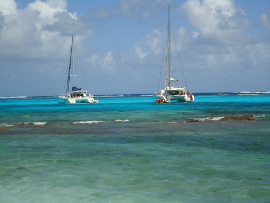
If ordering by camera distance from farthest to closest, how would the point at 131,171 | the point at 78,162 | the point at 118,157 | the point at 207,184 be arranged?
the point at 118,157, the point at 78,162, the point at 131,171, the point at 207,184

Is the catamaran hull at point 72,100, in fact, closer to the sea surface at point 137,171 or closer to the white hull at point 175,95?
the white hull at point 175,95

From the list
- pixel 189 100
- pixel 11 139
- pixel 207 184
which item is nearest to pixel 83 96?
pixel 189 100

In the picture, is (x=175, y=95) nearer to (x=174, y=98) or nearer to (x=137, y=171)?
(x=174, y=98)

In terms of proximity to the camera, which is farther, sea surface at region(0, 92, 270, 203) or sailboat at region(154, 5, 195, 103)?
sailboat at region(154, 5, 195, 103)

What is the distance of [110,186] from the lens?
1109 cm

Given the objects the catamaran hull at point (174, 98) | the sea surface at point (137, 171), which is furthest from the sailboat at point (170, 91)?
the sea surface at point (137, 171)

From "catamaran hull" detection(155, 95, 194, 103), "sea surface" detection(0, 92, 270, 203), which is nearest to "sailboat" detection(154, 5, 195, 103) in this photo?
"catamaran hull" detection(155, 95, 194, 103)

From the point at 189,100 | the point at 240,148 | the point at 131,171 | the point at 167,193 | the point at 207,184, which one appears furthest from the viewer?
the point at 189,100

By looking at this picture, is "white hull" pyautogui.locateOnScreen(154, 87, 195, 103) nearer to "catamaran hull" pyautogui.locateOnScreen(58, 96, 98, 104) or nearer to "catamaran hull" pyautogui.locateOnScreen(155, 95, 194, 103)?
"catamaran hull" pyautogui.locateOnScreen(155, 95, 194, 103)

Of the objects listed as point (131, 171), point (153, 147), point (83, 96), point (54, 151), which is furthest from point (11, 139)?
point (83, 96)

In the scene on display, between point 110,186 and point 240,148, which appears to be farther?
point 240,148

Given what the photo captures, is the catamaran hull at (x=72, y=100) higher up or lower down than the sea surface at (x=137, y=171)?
higher up

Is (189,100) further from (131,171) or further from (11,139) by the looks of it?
(131,171)

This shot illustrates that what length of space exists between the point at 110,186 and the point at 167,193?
1713 millimetres
